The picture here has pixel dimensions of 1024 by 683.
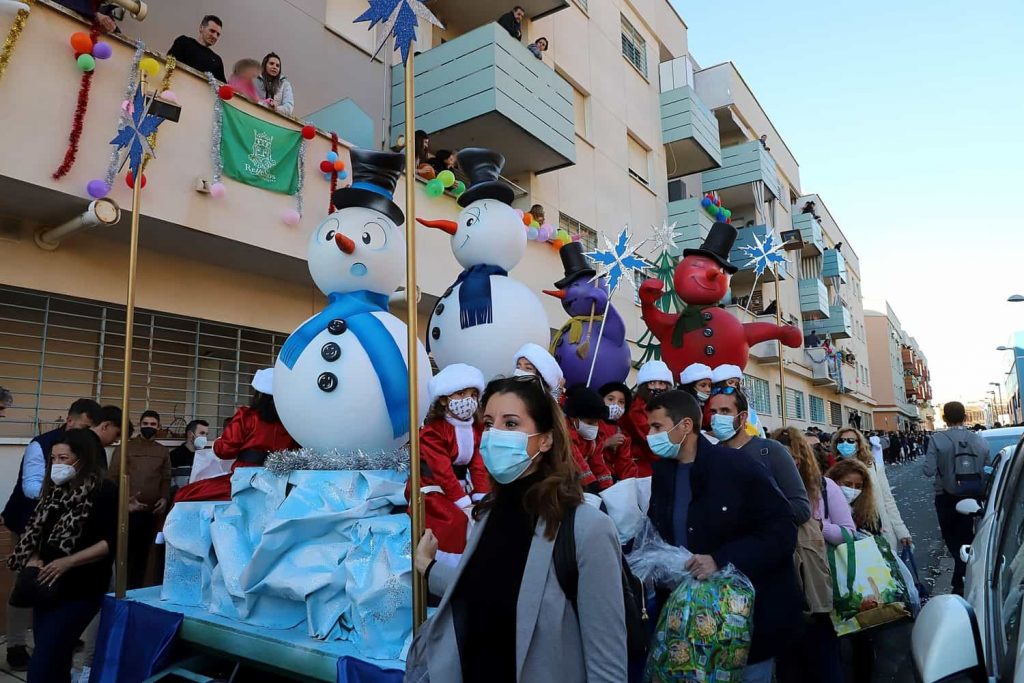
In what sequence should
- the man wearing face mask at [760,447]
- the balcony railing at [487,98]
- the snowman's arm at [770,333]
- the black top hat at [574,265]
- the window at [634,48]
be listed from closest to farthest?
the man wearing face mask at [760,447]
the black top hat at [574,265]
the snowman's arm at [770,333]
the balcony railing at [487,98]
the window at [634,48]

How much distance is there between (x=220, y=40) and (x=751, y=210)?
1771 centimetres

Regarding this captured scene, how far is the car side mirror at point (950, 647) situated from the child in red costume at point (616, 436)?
9.06ft

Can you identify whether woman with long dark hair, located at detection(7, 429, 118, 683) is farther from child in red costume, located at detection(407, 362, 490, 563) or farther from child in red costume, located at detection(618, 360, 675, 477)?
child in red costume, located at detection(618, 360, 675, 477)

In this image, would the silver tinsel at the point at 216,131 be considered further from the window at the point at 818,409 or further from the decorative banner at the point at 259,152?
the window at the point at 818,409

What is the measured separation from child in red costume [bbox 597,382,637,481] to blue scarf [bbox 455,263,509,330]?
1.06 metres

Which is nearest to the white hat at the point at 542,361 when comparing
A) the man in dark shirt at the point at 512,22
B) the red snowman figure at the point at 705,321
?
the red snowman figure at the point at 705,321

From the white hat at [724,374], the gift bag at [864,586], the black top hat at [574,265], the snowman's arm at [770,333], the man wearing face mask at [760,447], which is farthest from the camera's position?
the snowman's arm at [770,333]

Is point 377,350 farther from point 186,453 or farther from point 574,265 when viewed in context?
point 186,453

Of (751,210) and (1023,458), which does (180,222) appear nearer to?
(1023,458)

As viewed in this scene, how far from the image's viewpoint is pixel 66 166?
5.22 m

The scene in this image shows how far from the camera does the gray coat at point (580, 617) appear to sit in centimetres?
176

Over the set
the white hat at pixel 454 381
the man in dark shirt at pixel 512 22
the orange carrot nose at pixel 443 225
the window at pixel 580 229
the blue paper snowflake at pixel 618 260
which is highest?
the man in dark shirt at pixel 512 22

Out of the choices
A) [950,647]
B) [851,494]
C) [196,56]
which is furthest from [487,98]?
A: [950,647]

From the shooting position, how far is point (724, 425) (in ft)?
11.2
